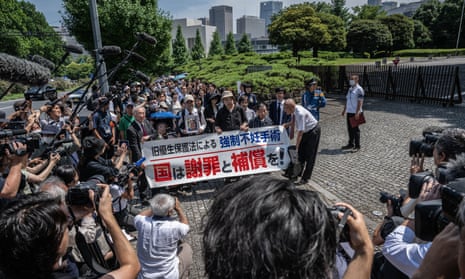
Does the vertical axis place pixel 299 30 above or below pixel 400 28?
below

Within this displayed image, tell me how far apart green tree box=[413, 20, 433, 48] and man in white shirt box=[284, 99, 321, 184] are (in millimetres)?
56228

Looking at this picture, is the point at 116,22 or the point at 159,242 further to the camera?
the point at 116,22

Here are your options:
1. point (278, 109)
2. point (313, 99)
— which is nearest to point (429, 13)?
point (313, 99)

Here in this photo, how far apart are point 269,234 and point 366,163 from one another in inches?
271

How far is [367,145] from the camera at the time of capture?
8555 millimetres

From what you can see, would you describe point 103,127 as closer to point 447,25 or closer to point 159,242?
point 159,242

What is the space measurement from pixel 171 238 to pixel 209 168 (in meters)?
3.21

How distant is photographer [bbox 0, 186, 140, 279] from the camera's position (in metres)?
1.40

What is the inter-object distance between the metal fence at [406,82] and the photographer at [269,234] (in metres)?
14.0

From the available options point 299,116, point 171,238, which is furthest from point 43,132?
point 299,116

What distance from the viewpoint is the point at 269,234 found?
3.41 feet

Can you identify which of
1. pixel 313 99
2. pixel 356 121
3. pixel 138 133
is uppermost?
pixel 313 99

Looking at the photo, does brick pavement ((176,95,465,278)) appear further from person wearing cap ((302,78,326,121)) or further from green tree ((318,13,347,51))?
green tree ((318,13,347,51))

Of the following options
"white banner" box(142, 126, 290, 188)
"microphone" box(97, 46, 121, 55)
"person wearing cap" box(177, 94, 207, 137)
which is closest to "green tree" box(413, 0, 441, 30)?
"white banner" box(142, 126, 290, 188)
